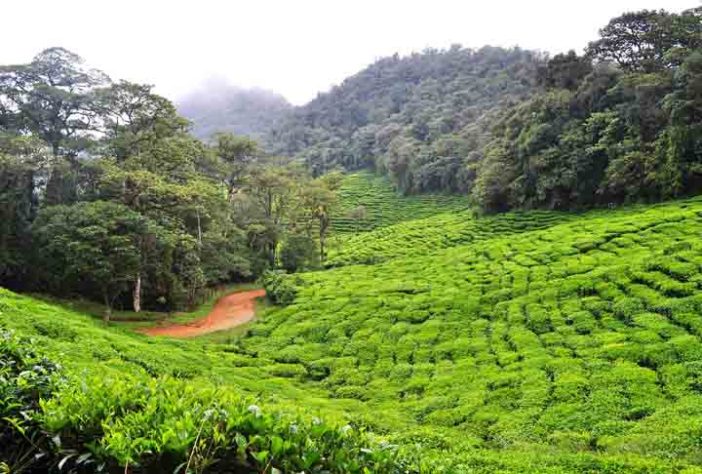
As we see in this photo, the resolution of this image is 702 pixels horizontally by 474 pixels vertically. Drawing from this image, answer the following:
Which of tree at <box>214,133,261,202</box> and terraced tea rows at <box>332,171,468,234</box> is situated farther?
terraced tea rows at <box>332,171,468,234</box>

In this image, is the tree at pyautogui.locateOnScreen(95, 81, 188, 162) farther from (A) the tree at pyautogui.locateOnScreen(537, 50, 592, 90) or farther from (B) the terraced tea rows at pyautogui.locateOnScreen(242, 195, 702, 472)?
(A) the tree at pyautogui.locateOnScreen(537, 50, 592, 90)

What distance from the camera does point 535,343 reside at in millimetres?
14727

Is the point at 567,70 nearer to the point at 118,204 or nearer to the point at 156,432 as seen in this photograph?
the point at 118,204

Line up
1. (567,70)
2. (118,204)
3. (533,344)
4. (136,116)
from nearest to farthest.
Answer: (533,344), (118,204), (136,116), (567,70)

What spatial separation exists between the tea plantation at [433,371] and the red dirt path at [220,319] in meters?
1.79

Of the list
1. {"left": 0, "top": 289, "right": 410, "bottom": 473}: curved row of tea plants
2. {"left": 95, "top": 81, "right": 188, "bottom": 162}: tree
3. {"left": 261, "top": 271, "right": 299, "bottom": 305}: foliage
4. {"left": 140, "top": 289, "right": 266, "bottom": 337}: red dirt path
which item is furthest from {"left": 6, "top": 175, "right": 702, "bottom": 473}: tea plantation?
{"left": 95, "top": 81, "right": 188, "bottom": 162}: tree

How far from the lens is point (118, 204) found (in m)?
24.8

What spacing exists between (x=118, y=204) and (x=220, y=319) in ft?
25.7

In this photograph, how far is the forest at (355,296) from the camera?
3652mm

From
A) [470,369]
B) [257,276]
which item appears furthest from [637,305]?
[257,276]

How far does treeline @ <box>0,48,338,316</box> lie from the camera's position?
74.7ft

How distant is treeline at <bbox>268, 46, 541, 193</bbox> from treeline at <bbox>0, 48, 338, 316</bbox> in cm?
2934

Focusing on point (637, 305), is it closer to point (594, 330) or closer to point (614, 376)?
point (594, 330)

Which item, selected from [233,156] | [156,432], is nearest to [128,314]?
[233,156]
